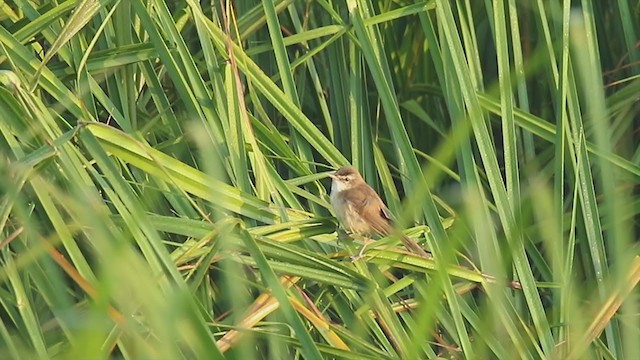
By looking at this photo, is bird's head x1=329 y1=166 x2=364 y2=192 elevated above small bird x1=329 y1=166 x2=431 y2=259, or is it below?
above

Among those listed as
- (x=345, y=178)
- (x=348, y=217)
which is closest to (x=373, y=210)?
(x=345, y=178)

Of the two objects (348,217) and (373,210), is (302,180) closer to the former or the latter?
(348,217)

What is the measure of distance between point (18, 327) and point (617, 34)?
2.68 metres

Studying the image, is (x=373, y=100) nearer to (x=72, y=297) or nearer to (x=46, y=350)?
(x=72, y=297)

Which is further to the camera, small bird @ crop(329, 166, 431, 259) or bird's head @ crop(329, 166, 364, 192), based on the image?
bird's head @ crop(329, 166, 364, 192)

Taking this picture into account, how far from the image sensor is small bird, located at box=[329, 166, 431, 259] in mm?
3373

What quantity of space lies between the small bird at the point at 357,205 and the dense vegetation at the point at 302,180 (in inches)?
3.1

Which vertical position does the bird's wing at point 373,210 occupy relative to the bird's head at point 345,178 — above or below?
below

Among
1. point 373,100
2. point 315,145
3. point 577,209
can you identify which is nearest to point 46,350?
point 315,145

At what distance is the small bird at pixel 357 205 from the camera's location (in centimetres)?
337

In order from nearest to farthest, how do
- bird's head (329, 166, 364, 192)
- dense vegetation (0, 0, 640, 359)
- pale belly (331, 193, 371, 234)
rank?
1. dense vegetation (0, 0, 640, 359)
2. pale belly (331, 193, 371, 234)
3. bird's head (329, 166, 364, 192)

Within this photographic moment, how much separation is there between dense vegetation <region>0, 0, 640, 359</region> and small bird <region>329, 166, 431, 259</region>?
0.26 ft

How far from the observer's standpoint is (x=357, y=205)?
11.2ft

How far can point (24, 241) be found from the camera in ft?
9.45
